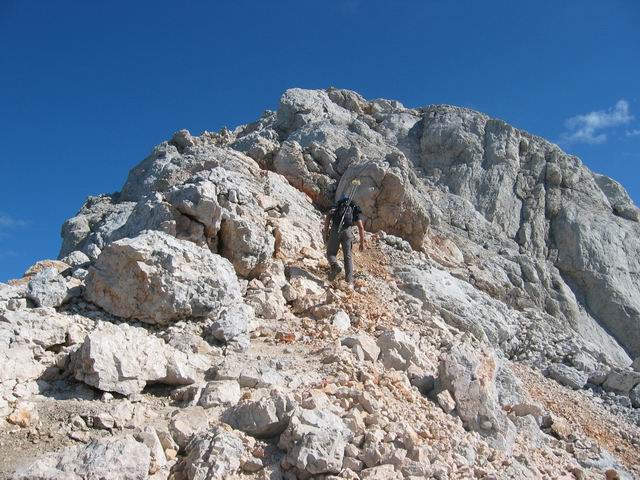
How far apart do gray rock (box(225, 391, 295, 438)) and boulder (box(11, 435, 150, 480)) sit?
1224mm

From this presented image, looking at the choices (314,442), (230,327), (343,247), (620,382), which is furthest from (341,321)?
(620,382)

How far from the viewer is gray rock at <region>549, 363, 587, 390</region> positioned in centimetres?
1422

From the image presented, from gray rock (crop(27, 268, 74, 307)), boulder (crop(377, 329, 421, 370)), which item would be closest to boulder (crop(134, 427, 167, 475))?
gray rock (crop(27, 268, 74, 307))

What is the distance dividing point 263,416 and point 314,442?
0.77 meters

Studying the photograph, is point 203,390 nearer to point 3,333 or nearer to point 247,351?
point 247,351

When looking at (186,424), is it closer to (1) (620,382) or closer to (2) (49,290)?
(2) (49,290)

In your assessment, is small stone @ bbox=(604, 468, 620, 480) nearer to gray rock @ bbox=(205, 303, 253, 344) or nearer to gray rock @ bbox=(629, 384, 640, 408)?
gray rock @ bbox=(629, 384, 640, 408)

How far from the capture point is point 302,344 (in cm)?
939

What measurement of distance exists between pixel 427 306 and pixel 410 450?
762 centimetres

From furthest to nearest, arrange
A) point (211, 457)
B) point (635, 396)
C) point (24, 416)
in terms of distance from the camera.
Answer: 1. point (635, 396)
2. point (24, 416)
3. point (211, 457)

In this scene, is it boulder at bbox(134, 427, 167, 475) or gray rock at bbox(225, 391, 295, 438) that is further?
gray rock at bbox(225, 391, 295, 438)

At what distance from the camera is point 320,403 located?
21.7ft

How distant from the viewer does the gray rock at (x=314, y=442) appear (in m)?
5.67

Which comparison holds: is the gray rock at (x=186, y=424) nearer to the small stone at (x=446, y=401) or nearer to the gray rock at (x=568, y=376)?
the small stone at (x=446, y=401)
